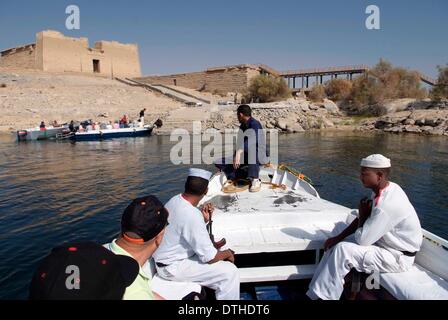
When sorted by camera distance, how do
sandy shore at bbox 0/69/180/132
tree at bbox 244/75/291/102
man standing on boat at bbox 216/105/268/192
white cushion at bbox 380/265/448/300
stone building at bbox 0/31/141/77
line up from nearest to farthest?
1. white cushion at bbox 380/265/448/300
2. man standing on boat at bbox 216/105/268/192
3. sandy shore at bbox 0/69/180/132
4. tree at bbox 244/75/291/102
5. stone building at bbox 0/31/141/77

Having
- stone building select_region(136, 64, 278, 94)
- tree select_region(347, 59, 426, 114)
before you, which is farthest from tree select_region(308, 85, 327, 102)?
stone building select_region(136, 64, 278, 94)

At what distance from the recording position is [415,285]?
349 centimetres

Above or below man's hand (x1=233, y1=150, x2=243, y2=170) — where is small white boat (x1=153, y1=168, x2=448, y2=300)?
below

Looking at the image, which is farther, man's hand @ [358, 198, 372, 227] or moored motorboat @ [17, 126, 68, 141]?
moored motorboat @ [17, 126, 68, 141]

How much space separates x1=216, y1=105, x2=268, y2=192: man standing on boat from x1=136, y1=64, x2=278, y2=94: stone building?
2010 inches

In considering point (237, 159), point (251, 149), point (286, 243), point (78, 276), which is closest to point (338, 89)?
point (251, 149)

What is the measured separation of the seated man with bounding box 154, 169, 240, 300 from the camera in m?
3.56

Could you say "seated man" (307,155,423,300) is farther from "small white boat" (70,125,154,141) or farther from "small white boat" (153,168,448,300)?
"small white boat" (70,125,154,141)

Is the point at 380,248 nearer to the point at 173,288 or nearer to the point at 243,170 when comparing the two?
the point at 173,288

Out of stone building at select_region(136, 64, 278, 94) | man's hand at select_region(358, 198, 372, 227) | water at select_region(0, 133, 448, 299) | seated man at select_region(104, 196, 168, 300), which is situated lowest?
water at select_region(0, 133, 448, 299)

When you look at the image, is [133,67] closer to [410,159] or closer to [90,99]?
[90,99]

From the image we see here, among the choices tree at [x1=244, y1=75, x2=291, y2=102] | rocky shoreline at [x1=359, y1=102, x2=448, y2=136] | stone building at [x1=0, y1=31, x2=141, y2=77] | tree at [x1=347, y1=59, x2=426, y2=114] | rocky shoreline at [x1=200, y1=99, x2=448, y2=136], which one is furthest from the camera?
stone building at [x1=0, y1=31, x2=141, y2=77]
